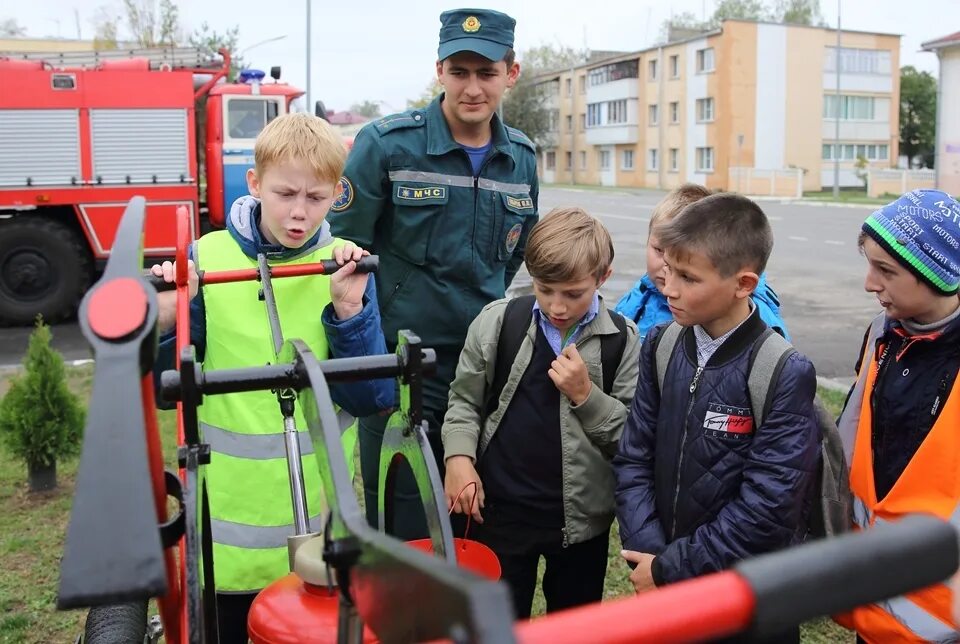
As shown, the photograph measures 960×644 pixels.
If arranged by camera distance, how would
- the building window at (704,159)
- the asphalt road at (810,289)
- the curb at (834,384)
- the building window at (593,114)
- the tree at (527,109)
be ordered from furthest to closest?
the building window at (593,114)
the tree at (527,109)
the building window at (704,159)
the asphalt road at (810,289)
the curb at (834,384)

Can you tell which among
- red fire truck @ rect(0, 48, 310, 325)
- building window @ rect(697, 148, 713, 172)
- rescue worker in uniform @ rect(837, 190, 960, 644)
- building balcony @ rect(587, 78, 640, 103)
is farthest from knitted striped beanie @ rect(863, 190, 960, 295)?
building balcony @ rect(587, 78, 640, 103)

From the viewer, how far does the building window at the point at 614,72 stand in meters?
58.3

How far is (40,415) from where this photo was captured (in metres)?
4.78

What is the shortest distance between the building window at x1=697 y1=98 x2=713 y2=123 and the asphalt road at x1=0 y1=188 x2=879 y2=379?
30.2m

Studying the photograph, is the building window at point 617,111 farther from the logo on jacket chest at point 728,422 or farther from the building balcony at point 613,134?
the logo on jacket chest at point 728,422

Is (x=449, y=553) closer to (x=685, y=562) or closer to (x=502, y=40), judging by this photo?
(x=685, y=562)

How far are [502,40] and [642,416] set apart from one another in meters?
1.30

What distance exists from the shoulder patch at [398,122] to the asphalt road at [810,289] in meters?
1.12

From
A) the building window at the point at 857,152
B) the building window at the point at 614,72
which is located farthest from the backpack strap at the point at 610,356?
the building window at the point at 614,72

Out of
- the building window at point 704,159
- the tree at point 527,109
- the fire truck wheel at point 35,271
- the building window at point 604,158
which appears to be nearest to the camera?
the fire truck wheel at point 35,271

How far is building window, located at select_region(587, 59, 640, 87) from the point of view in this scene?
191ft

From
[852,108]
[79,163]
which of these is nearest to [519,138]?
[79,163]

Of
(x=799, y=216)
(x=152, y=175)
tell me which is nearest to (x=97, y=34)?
(x=799, y=216)

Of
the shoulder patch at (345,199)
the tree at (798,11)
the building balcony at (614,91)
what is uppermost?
the tree at (798,11)
